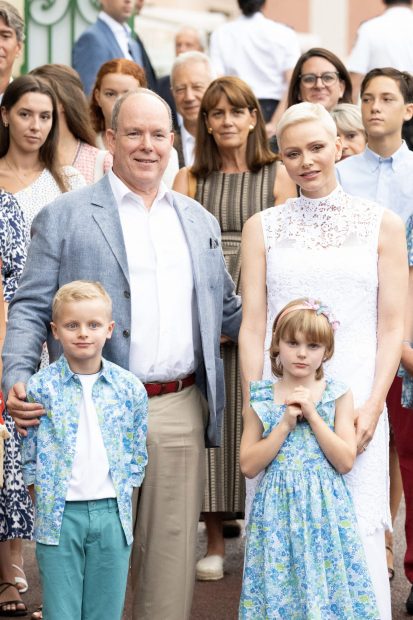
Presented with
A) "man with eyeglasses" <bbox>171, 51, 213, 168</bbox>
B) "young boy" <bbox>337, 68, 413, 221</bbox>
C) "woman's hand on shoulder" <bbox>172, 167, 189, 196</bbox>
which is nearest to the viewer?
"young boy" <bbox>337, 68, 413, 221</bbox>

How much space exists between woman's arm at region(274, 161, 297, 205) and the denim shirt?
2216 millimetres

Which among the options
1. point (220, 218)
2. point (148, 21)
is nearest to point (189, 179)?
point (220, 218)

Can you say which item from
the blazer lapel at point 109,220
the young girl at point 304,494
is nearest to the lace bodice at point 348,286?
the young girl at point 304,494

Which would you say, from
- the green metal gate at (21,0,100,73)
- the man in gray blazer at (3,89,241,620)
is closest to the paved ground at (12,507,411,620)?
the man in gray blazer at (3,89,241,620)

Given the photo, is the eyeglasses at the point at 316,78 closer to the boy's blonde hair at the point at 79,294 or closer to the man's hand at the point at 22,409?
the boy's blonde hair at the point at 79,294

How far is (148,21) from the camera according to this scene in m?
18.3

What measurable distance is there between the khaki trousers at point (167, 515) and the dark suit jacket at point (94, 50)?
5057mm

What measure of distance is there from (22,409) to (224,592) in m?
2.23

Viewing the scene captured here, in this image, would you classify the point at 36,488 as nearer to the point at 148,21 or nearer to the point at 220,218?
the point at 220,218

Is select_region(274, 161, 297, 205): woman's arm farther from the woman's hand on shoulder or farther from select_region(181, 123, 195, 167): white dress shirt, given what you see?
select_region(181, 123, 195, 167): white dress shirt

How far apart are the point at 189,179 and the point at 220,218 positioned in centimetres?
28

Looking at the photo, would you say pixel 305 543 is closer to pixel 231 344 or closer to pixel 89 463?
pixel 89 463

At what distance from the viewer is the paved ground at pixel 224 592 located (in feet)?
22.1

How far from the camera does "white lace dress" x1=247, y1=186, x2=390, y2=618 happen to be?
17.7 feet
